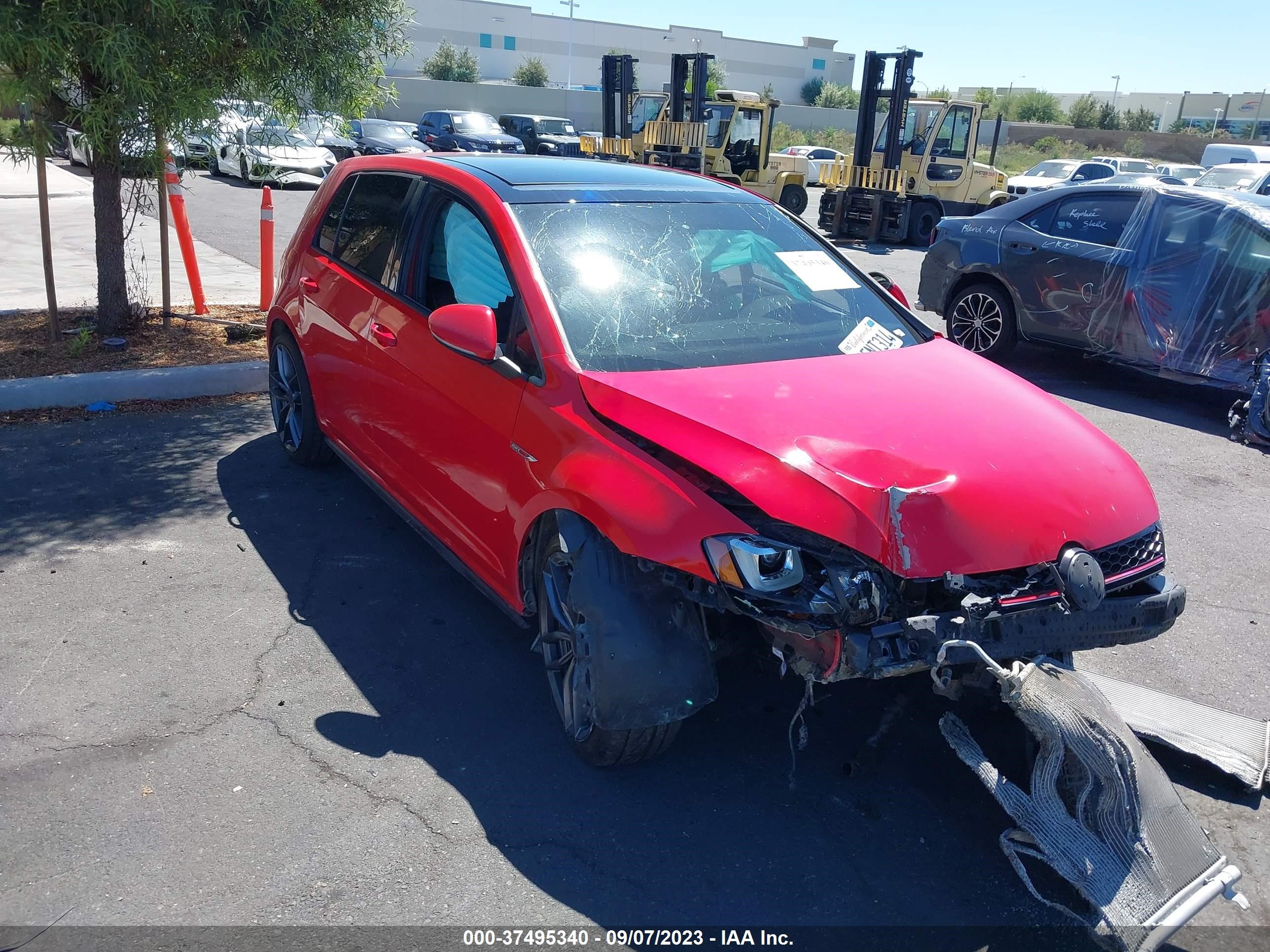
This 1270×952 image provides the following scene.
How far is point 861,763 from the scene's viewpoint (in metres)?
3.30

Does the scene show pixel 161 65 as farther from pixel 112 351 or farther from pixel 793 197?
pixel 793 197

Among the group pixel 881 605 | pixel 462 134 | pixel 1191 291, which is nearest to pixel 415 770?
pixel 881 605

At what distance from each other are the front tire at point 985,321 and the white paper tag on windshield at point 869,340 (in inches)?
209

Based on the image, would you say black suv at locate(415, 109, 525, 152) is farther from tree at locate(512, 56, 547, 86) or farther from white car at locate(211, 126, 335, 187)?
tree at locate(512, 56, 547, 86)

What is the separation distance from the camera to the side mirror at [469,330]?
3.37 m

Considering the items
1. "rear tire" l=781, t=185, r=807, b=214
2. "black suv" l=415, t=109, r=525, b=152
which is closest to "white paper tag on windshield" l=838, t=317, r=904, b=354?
"rear tire" l=781, t=185, r=807, b=214

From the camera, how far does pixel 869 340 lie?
12.9 feet

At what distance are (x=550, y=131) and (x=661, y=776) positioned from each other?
35.1 metres

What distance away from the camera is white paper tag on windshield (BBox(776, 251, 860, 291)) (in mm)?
4195

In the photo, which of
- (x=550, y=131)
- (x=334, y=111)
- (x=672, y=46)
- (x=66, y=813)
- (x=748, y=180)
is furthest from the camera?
(x=672, y=46)

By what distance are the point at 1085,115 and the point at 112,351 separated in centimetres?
7605

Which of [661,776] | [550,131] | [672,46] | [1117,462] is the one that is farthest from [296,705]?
[672,46]

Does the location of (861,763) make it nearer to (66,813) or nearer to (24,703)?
(66,813)

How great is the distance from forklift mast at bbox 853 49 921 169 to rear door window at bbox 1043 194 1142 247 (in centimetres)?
967
